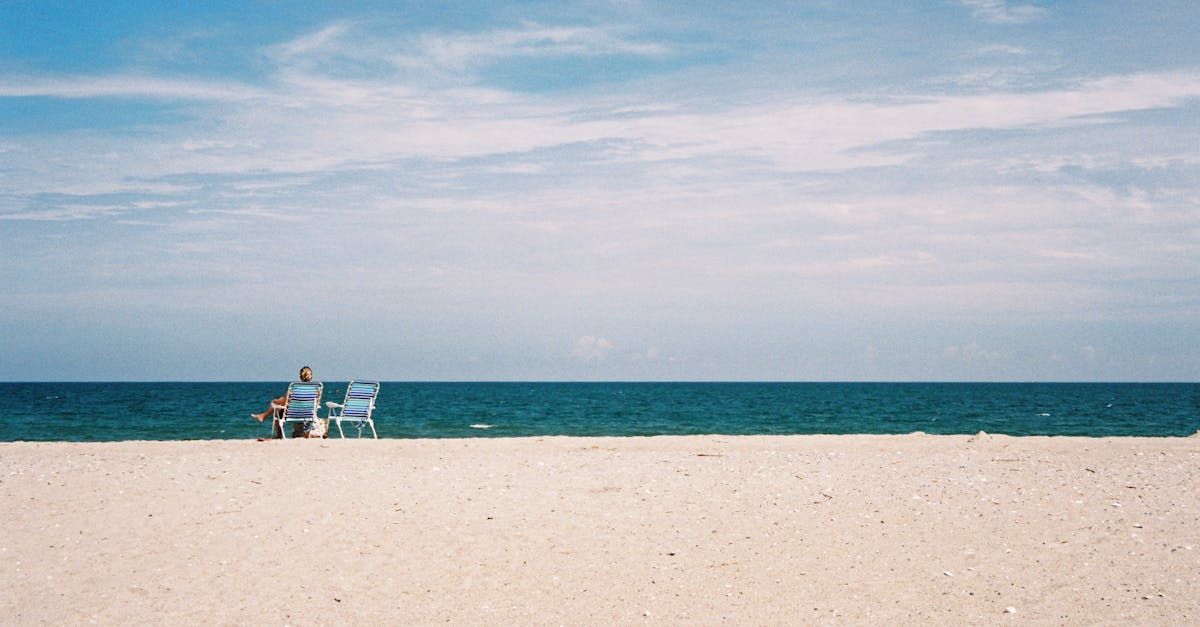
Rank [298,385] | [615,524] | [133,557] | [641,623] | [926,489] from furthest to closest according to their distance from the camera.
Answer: [298,385], [926,489], [615,524], [133,557], [641,623]

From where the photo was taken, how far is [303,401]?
16016 millimetres

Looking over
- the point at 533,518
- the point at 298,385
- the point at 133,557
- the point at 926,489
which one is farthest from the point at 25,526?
the point at 926,489

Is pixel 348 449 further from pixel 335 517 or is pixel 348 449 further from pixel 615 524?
pixel 615 524

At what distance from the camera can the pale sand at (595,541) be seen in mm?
6859

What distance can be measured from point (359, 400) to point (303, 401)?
1196mm

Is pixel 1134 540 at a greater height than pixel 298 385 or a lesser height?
lesser

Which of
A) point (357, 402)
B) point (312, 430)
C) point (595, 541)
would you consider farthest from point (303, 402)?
point (595, 541)

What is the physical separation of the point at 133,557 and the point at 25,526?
1587 millimetres

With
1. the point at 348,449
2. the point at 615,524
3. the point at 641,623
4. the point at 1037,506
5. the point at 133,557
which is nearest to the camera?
the point at 641,623

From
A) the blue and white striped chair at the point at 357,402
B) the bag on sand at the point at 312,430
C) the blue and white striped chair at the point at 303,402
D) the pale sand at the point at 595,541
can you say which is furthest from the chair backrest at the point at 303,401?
the pale sand at the point at 595,541

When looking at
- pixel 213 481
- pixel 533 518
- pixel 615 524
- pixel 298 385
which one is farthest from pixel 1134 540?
pixel 298 385

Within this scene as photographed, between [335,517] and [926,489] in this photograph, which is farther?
[926,489]

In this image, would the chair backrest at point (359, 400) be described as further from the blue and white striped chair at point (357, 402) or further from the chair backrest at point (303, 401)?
the chair backrest at point (303, 401)

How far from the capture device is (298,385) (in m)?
15.9
